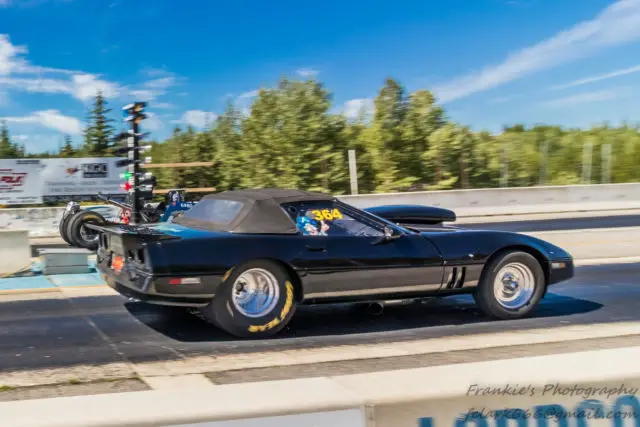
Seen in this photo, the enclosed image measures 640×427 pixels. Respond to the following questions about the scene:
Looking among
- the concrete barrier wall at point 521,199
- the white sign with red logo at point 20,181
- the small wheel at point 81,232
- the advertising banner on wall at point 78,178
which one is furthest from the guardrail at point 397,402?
the white sign with red logo at point 20,181

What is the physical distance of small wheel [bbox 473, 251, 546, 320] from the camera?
6.88 metres

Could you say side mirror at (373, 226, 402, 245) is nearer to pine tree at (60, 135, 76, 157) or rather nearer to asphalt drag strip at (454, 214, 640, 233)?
asphalt drag strip at (454, 214, 640, 233)

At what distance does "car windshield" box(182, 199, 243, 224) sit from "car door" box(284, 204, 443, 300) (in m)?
0.65

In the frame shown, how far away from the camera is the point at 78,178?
22.8 metres

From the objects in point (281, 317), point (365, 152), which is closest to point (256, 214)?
point (281, 317)

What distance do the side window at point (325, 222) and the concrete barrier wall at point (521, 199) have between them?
1601cm

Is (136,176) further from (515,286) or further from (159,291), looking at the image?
(515,286)

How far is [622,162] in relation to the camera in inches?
1193

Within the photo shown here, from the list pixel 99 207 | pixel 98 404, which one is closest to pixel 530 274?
pixel 98 404

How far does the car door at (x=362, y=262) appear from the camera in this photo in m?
6.11

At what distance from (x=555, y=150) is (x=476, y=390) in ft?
99.2

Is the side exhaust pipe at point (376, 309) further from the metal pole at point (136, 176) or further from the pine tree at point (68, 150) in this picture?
the pine tree at point (68, 150)

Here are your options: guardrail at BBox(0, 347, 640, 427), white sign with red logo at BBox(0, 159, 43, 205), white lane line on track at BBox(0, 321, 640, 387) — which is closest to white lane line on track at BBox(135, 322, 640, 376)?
white lane line on track at BBox(0, 321, 640, 387)

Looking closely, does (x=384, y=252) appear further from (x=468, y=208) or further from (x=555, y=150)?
(x=555, y=150)
